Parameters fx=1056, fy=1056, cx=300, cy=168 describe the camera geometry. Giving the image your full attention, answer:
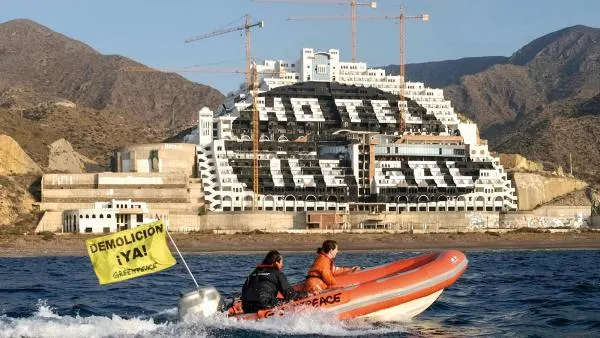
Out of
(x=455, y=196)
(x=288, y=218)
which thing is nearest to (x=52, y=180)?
(x=288, y=218)

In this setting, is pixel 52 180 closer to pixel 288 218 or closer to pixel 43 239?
pixel 43 239

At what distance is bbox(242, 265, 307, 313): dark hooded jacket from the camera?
27.8 m

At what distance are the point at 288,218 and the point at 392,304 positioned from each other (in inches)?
3428

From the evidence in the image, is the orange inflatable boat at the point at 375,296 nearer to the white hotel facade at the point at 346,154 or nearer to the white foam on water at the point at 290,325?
the white foam on water at the point at 290,325

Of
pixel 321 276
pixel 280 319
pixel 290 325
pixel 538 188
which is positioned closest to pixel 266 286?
pixel 280 319

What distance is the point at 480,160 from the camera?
441ft

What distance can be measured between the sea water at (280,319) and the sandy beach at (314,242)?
39801 millimetres

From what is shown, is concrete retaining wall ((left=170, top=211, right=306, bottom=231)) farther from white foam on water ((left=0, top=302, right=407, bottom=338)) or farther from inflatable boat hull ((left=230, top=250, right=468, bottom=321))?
white foam on water ((left=0, top=302, right=407, bottom=338))

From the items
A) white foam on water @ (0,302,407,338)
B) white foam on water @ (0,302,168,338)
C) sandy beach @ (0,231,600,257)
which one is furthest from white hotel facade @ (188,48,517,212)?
white foam on water @ (0,302,407,338)

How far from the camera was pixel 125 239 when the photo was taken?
2714 cm

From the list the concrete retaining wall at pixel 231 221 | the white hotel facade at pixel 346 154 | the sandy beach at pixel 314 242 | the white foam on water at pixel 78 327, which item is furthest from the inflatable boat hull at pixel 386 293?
the white hotel facade at pixel 346 154

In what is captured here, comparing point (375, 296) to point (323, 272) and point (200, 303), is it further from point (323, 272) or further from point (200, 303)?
point (200, 303)

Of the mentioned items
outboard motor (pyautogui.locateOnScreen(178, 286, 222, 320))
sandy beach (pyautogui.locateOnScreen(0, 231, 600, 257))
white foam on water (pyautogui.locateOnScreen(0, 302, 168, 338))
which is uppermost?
outboard motor (pyautogui.locateOnScreen(178, 286, 222, 320))

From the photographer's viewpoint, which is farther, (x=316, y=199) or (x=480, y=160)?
(x=480, y=160)
